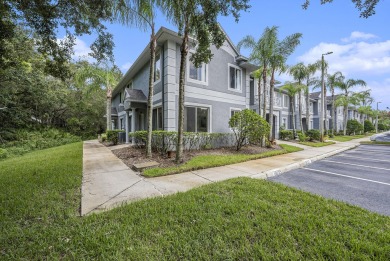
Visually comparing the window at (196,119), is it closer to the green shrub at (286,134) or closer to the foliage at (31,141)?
the green shrub at (286,134)

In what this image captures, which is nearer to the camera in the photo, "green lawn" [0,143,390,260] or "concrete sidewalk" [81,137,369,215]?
"green lawn" [0,143,390,260]

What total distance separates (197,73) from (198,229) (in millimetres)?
9384

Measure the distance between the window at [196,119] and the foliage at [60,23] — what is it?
5144 mm

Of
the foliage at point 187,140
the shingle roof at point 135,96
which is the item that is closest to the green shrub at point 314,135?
the foliage at point 187,140

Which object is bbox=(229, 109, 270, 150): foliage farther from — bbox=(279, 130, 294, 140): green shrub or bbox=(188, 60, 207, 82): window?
bbox=(279, 130, 294, 140): green shrub

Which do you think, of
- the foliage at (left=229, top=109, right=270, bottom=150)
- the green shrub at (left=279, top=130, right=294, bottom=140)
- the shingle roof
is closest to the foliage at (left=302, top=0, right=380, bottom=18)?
the foliage at (left=229, top=109, right=270, bottom=150)

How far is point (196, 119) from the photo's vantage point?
10.6m

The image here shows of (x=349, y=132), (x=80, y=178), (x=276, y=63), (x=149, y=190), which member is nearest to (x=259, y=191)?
(x=149, y=190)

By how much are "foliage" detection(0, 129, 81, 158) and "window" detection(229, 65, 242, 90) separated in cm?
1791

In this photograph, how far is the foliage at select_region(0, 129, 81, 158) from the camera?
15233mm

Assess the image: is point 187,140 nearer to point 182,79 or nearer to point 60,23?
point 182,79

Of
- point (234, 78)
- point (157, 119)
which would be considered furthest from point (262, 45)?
point (157, 119)

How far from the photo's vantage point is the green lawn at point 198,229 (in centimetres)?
221

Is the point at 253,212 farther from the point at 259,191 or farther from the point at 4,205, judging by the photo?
the point at 4,205
